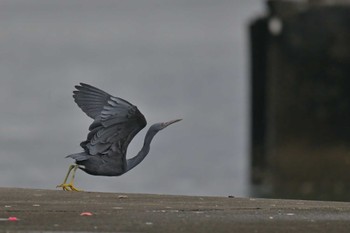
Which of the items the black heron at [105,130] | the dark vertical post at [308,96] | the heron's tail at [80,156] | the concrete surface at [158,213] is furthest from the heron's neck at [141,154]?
the dark vertical post at [308,96]

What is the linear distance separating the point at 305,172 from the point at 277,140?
1110mm

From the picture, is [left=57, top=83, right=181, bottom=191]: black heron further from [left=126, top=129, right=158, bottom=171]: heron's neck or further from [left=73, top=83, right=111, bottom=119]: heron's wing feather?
[left=126, top=129, right=158, bottom=171]: heron's neck

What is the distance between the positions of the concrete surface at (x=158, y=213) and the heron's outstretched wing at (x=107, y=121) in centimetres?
44

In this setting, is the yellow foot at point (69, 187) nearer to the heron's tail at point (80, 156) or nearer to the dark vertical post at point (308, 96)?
the heron's tail at point (80, 156)

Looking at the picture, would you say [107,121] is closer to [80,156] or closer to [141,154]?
[80,156]

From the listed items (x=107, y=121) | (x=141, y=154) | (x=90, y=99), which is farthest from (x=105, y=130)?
(x=141, y=154)

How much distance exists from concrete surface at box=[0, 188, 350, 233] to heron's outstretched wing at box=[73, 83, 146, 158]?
442mm

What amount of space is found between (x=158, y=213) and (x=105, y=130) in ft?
7.03

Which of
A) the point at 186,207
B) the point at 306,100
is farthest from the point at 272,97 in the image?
the point at 186,207

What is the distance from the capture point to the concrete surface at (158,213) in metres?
10.6

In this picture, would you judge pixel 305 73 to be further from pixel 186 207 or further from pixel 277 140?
pixel 186 207

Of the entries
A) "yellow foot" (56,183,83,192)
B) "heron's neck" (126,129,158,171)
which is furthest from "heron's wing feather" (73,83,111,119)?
"yellow foot" (56,183,83,192)

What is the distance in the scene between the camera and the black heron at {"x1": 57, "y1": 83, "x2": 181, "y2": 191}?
13602 mm

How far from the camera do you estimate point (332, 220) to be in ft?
37.6
